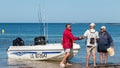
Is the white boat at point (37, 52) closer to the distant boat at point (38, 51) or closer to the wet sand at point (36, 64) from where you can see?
the distant boat at point (38, 51)

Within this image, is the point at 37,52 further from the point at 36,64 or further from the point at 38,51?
the point at 36,64

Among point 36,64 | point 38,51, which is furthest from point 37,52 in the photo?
point 36,64

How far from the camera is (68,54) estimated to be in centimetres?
1761

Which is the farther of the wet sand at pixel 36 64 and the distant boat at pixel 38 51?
the distant boat at pixel 38 51

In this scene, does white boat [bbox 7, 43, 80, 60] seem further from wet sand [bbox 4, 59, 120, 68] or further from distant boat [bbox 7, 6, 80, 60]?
wet sand [bbox 4, 59, 120, 68]

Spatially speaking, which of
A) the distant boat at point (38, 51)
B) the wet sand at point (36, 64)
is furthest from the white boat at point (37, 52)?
the wet sand at point (36, 64)

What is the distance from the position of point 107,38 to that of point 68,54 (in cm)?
202

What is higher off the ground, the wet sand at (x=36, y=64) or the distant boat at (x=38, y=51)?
the distant boat at (x=38, y=51)

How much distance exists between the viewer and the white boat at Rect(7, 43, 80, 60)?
68.6ft

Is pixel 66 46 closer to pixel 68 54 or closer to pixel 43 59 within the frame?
A: pixel 68 54

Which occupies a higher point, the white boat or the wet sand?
the white boat

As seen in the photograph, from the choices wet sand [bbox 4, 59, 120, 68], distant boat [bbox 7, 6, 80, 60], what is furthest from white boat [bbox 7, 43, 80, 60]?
wet sand [bbox 4, 59, 120, 68]

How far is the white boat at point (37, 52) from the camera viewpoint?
20.9m

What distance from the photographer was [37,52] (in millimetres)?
21234
